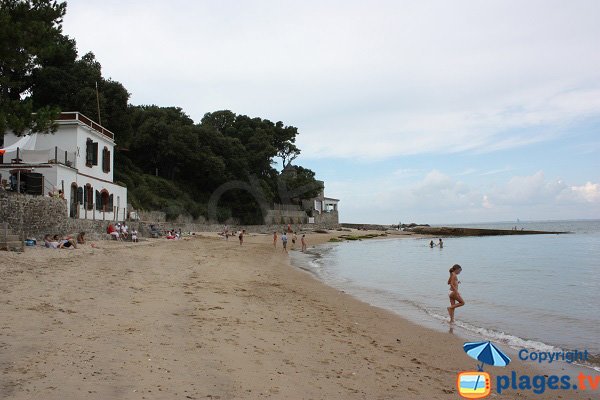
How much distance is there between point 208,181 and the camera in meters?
53.6

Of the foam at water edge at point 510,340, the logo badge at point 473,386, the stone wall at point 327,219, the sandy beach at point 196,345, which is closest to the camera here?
the sandy beach at point 196,345

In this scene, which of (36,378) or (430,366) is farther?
(430,366)

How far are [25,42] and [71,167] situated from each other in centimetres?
1196

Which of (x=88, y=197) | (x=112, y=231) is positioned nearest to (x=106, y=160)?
(x=88, y=197)

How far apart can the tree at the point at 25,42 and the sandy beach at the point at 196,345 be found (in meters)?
4.48

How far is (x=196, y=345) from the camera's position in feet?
21.0

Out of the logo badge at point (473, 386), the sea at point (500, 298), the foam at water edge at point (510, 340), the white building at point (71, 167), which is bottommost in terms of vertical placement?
the sea at point (500, 298)

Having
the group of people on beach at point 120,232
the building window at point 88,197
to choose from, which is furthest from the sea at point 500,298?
the building window at point 88,197

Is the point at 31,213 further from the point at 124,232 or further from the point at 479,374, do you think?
the point at 479,374

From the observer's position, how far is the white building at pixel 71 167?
22.2 metres

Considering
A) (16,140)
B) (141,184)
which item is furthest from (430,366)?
(141,184)

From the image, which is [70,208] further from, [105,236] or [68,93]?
[68,93]

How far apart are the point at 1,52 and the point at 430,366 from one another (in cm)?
1452

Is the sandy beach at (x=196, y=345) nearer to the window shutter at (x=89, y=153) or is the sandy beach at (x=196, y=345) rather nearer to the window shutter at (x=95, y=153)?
the window shutter at (x=89, y=153)
